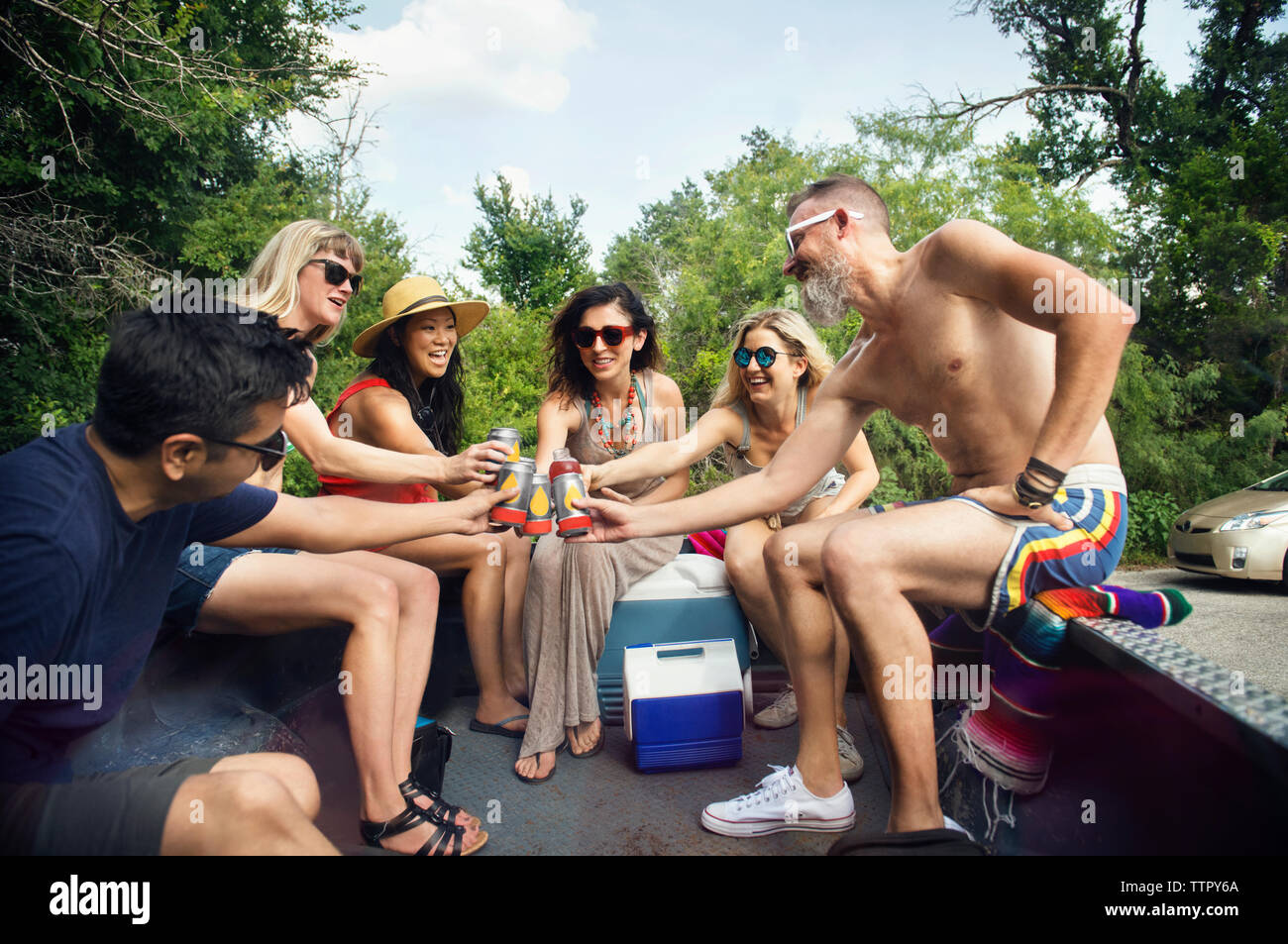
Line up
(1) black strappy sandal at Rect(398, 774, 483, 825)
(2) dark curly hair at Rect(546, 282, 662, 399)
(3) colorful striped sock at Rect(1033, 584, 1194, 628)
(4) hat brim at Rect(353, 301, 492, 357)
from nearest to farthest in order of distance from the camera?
(3) colorful striped sock at Rect(1033, 584, 1194, 628), (1) black strappy sandal at Rect(398, 774, 483, 825), (4) hat brim at Rect(353, 301, 492, 357), (2) dark curly hair at Rect(546, 282, 662, 399)

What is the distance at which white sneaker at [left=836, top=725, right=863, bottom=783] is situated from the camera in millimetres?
2396

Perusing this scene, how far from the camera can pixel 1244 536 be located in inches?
295

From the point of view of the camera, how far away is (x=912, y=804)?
5.66 ft

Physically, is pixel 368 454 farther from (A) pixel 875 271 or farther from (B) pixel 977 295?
(B) pixel 977 295

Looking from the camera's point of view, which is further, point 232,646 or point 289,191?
point 289,191

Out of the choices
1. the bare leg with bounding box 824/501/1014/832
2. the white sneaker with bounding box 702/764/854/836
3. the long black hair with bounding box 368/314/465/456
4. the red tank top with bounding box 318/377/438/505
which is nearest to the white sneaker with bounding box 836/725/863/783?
the white sneaker with bounding box 702/764/854/836

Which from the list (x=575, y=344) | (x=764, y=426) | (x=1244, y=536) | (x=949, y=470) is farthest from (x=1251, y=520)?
(x=575, y=344)

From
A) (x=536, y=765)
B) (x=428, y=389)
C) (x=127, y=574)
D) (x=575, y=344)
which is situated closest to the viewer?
(x=127, y=574)

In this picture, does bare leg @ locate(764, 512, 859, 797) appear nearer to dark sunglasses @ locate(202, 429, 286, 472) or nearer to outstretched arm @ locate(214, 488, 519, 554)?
outstretched arm @ locate(214, 488, 519, 554)

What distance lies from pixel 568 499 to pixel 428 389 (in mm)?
1328

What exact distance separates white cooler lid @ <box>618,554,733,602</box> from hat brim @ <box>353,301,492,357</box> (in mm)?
1454

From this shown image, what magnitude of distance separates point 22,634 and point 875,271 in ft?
7.32

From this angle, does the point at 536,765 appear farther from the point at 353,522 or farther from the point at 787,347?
the point at 787,347

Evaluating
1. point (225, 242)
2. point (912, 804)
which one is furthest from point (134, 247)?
point (912, 804)
